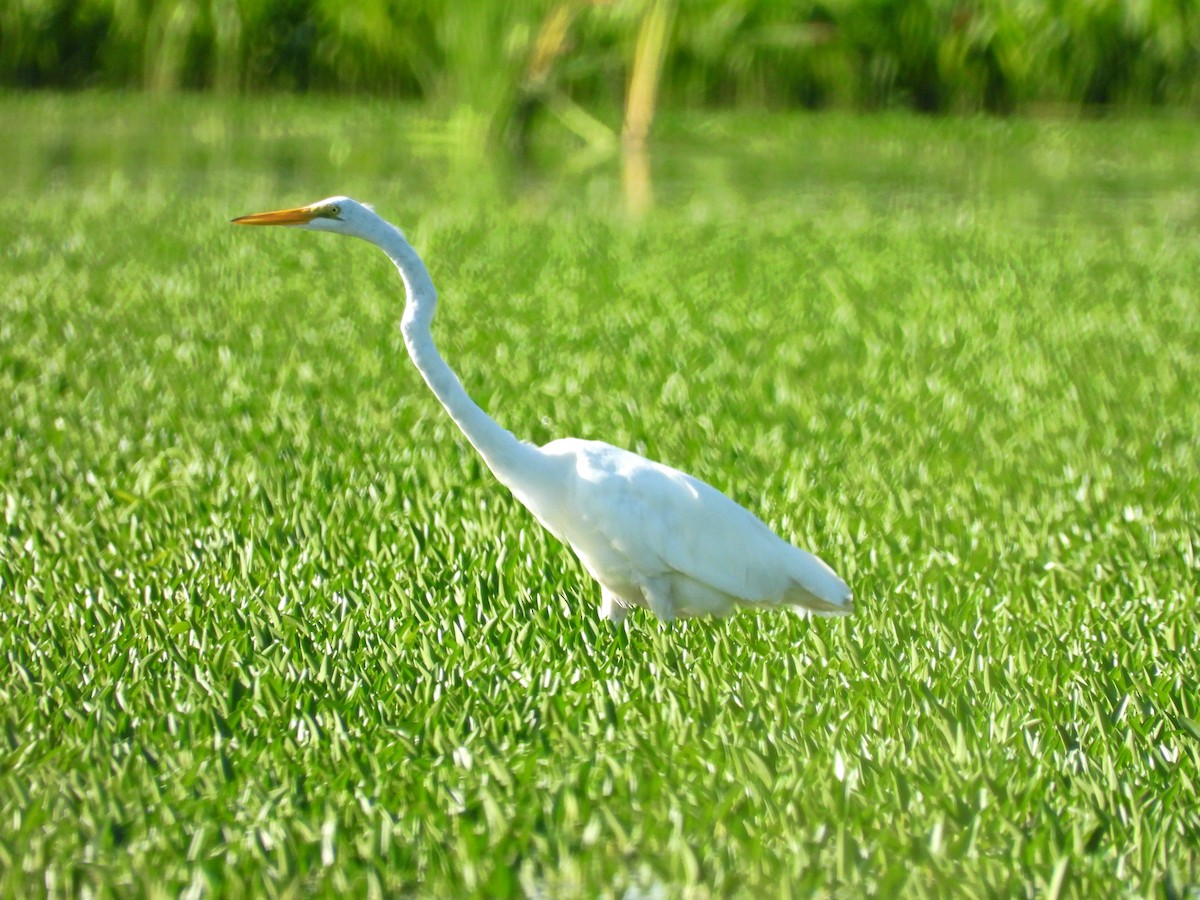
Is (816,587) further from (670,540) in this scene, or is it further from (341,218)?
(341,218)

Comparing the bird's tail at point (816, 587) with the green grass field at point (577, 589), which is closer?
the green grass field at point (577, 589)

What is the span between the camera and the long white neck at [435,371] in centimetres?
363

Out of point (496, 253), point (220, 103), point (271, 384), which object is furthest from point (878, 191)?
point (220, 103)

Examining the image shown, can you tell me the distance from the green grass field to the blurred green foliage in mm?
13697

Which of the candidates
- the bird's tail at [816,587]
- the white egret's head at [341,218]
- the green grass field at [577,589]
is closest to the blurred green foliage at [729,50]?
the green grass field at [577,589]

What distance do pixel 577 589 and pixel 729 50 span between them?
21.0 metres

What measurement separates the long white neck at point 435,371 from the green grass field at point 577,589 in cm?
38

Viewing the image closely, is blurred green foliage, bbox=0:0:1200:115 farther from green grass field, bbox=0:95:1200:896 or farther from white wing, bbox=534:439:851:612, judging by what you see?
white wing, bbox=534:439:851:612

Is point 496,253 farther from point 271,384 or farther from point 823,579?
point 823,579

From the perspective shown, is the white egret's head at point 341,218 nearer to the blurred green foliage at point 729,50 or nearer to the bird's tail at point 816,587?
the bird's tail at point 816,587

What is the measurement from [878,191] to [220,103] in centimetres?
1193

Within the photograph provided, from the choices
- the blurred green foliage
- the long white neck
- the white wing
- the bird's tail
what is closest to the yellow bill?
the long white neck

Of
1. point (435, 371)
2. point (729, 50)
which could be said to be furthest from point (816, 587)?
point (729, 50)

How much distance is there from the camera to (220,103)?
78.3ft
